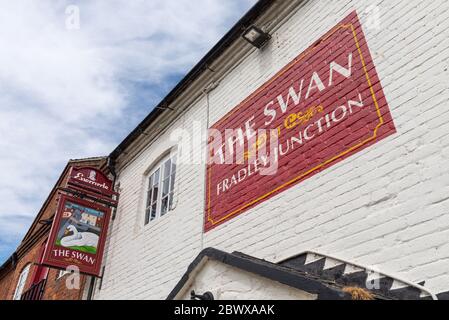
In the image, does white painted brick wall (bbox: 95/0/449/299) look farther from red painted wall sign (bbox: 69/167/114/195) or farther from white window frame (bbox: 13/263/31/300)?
white window frame (bbox: 13/263/31/300)

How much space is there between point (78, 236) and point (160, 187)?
6.08ft

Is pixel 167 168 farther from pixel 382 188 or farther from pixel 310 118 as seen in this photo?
pixel 382 188

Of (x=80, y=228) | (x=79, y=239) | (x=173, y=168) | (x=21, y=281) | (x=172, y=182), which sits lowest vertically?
(x=79, y=239)

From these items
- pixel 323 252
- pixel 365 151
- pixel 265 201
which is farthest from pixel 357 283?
pixel 265 201

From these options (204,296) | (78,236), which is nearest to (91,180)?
(78,236)

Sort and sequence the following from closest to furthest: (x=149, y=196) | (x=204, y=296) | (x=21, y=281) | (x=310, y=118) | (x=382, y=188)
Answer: (x=204, y=296) → (x=382, y=188) → (x=310, y=118) → (x=149, y=196) → (x=21, y=281)

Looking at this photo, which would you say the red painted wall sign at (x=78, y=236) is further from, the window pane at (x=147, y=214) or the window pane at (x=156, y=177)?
the window pane at (x=156, y=177)

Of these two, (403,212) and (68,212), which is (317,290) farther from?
(68,212)

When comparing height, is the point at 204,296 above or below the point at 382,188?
below

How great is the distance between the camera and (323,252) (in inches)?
155

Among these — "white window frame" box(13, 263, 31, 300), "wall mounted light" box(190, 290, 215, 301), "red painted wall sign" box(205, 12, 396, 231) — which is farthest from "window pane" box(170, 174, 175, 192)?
"white window frame" box(13, 263, 31, 300)

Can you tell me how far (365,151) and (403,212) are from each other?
2.63 ft

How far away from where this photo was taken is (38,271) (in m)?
12.2

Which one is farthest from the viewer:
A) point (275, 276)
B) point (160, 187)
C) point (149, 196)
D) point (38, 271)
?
point (38, 271)
